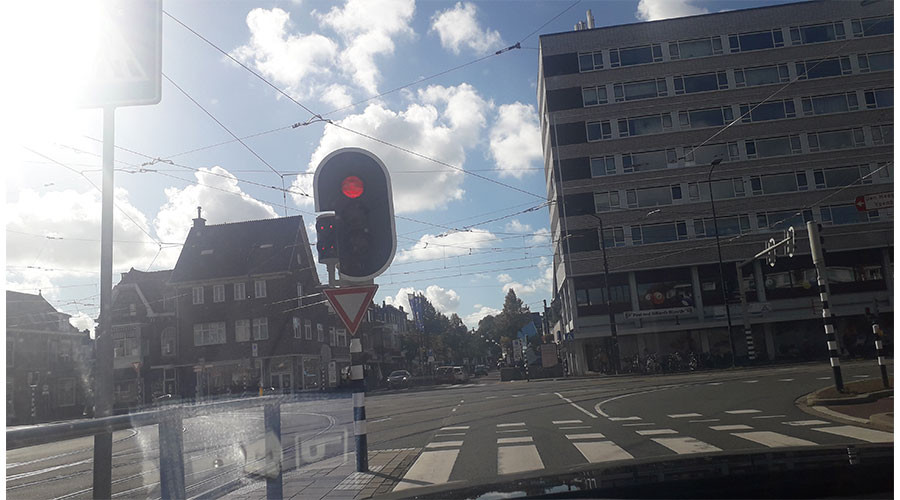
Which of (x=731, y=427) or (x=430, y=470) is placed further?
(x=731, y=427)

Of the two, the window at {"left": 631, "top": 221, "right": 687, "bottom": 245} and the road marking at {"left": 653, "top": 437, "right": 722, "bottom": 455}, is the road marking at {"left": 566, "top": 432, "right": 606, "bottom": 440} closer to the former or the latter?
the road marking at {"left": 653, "top": 437, "right": 722, "bottom": 455}

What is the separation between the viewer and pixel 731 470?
106 inches

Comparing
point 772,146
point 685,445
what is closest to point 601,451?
point 685,445

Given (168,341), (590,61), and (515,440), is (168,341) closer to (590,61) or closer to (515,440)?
(590,61)

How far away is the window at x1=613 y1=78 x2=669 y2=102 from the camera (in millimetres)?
A: 46781

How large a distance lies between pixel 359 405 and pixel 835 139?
47545 mm

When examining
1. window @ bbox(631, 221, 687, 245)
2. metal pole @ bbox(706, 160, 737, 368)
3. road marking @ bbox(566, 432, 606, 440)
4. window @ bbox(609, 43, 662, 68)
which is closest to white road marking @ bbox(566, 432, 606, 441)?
road marking @ bbox(566, 432, 606, 440)

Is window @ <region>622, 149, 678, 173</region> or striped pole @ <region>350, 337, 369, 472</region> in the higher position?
window @ <region>622, 149, 678, 173</region>

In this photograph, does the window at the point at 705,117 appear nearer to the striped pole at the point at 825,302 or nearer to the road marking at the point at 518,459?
the striped pole at the point at 825,302

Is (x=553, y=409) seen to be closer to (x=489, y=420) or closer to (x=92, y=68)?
(x=489, y=420)

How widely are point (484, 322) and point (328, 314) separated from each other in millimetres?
96515

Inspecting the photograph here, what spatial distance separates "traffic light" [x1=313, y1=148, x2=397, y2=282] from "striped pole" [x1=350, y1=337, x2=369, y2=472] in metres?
0.99

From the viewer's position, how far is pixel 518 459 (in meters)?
8.35

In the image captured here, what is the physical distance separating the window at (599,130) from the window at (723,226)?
857cm
